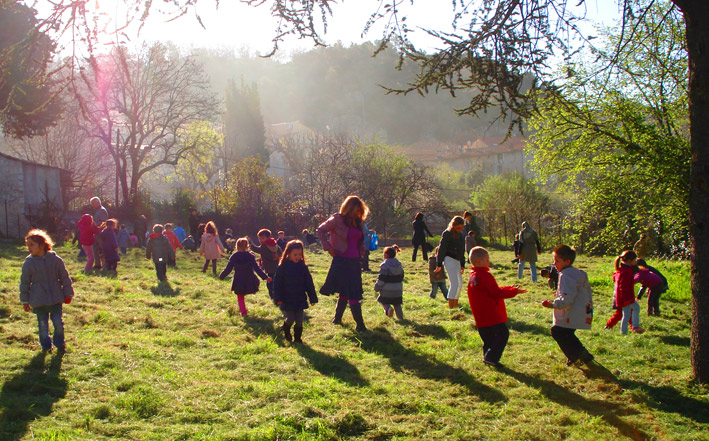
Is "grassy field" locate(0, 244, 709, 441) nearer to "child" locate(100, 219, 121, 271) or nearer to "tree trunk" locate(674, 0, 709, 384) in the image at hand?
"tree trunk" locate(674, 0, 709, 384)

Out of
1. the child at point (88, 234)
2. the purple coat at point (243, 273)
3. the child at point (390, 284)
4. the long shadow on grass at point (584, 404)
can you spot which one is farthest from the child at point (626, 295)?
the child at point (88, 234)

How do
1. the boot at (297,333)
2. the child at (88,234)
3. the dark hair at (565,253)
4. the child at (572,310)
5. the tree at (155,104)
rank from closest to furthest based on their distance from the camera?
the child at (572,310) → the dark hair at (565,253) → the boot at (297,333) → the child at (88,234) → the tree at (155,104)

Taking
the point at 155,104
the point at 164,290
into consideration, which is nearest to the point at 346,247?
the point at 164,290

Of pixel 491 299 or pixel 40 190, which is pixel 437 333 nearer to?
pixel 491 299

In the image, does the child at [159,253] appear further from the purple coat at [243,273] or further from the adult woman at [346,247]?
the adult woman at [346,247]

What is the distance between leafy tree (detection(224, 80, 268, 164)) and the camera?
87938 mm

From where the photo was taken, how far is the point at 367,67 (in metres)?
93.4

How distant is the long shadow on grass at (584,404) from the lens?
474 cm

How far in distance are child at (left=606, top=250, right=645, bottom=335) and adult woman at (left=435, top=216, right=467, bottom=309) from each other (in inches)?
101

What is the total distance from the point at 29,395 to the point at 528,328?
670 cm

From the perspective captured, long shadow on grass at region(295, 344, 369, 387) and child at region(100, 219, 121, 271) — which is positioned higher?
child at region(100, 219, 121, 271)

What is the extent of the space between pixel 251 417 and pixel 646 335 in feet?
20.6

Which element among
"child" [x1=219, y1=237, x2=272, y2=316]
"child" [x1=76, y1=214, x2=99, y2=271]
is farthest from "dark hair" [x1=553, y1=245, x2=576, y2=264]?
"child" [x1=76, y1=214, x2=99, y2=271]

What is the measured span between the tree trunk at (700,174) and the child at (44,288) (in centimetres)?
714
